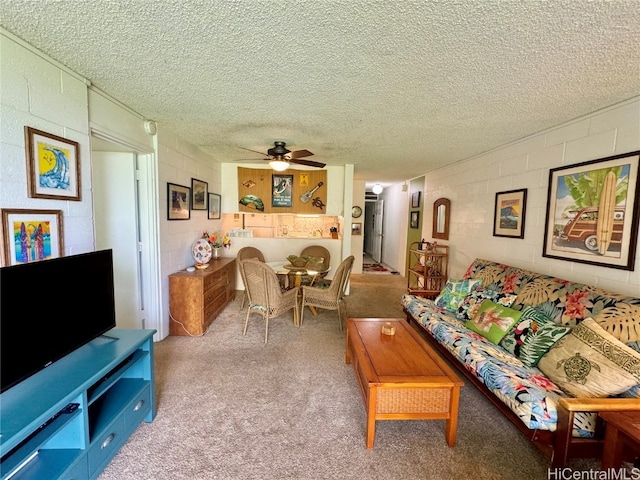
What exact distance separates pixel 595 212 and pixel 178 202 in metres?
4.06

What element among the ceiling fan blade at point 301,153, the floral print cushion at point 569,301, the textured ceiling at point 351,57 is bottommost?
the floral print cushion at point 569,301

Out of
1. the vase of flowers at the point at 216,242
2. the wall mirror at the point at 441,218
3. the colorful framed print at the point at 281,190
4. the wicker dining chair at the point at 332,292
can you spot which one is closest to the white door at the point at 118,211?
the vase of flowers at the point at 216,242

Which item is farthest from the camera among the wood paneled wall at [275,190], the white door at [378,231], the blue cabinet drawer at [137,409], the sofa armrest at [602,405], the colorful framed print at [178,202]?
the white door at [378,231]

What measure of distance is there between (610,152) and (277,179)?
13.7 ft

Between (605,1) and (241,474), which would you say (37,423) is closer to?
(241,474)

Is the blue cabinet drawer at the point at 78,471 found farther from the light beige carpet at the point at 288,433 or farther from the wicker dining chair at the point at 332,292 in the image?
the wicker dining chair at the point at 332,292

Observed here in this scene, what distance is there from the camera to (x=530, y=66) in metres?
1.61

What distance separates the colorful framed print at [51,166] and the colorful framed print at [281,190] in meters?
3.22

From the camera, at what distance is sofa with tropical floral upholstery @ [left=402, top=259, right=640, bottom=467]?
1.43 meters

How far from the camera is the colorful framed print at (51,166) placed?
61.1 inches

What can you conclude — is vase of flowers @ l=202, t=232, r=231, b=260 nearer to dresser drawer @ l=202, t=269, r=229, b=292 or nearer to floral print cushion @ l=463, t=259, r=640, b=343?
dresser drawer @ l=202, t=269, r=229, b=292

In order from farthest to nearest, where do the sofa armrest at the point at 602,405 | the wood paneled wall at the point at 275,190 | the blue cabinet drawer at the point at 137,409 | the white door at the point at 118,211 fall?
the wood paneled wall at the point at 275,190 → the white door at the point at 118,211 → the blue cabinet drawer at the point at 137,409 → the sofa armrest at the point at 602,405

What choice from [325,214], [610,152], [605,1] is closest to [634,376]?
[610,152]

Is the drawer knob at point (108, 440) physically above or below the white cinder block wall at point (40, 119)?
below
